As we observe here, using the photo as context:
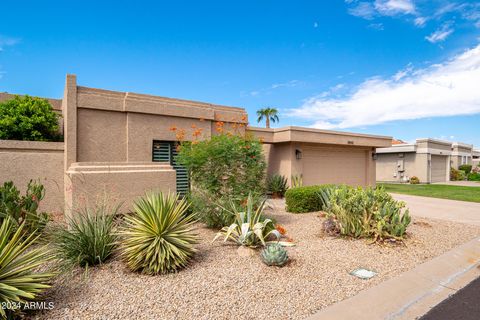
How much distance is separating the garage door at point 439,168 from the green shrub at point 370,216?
2589 centimetres

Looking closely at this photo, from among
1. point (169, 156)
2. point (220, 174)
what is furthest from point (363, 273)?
point (169, 156)

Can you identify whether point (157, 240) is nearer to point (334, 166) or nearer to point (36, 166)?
point (36, 166)

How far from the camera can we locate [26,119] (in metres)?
8.58

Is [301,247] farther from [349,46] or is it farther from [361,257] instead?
[349,46]

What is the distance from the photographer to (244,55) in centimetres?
1324

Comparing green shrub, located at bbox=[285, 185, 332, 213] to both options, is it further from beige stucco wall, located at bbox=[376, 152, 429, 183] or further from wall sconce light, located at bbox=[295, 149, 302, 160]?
beige stucco wall, located at bbox=[376, 152, 429, 183]

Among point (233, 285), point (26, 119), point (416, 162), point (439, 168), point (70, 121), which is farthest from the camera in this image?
point (439, 168)

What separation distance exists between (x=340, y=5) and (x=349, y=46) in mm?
2393

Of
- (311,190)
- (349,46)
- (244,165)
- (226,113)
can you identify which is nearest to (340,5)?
(349,46)

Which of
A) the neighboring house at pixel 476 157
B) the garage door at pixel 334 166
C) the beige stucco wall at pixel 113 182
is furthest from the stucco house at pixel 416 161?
the beige stucco wall at pixel 113 182

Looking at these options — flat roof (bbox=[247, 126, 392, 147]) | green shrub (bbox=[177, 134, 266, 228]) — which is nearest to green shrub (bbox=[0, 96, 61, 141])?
green shrub (bbox=[177, 134, 266, 228])

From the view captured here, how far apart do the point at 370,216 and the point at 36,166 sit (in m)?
9.67

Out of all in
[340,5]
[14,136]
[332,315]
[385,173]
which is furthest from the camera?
[385,173]

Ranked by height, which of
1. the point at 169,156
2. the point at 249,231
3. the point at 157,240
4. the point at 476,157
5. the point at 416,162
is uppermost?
the point at 476,157
